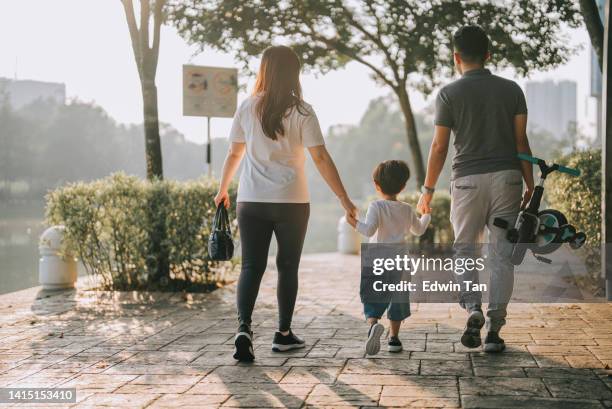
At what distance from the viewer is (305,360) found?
4.60 metres

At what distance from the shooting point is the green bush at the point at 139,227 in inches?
321

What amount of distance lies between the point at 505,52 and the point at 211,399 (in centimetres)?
1100

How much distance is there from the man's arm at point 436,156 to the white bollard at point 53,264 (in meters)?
5.38

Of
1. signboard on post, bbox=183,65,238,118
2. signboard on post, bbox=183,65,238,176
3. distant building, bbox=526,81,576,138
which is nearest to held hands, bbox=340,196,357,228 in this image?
signboard on post, bbox=183,65,238,176

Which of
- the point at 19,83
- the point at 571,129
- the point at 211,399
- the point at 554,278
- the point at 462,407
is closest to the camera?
the point at 462,407

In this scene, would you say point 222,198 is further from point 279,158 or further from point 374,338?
point 374,338

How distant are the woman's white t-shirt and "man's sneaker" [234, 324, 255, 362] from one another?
0.79m

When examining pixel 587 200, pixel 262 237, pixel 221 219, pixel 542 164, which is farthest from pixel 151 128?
pixel 542 164

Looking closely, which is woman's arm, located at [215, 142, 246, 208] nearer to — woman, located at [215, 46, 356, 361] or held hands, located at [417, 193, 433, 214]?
woman, located at [215, 46, 356, 361]

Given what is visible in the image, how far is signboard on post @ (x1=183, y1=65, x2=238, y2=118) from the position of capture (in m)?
9.73

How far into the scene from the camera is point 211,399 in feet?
12.2

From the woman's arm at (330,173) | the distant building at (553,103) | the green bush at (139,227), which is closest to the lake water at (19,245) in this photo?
the green bush at (139,227)

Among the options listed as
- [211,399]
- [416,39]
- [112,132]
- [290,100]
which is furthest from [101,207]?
[112,132]

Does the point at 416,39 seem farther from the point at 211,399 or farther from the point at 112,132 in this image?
the point at 112,132
